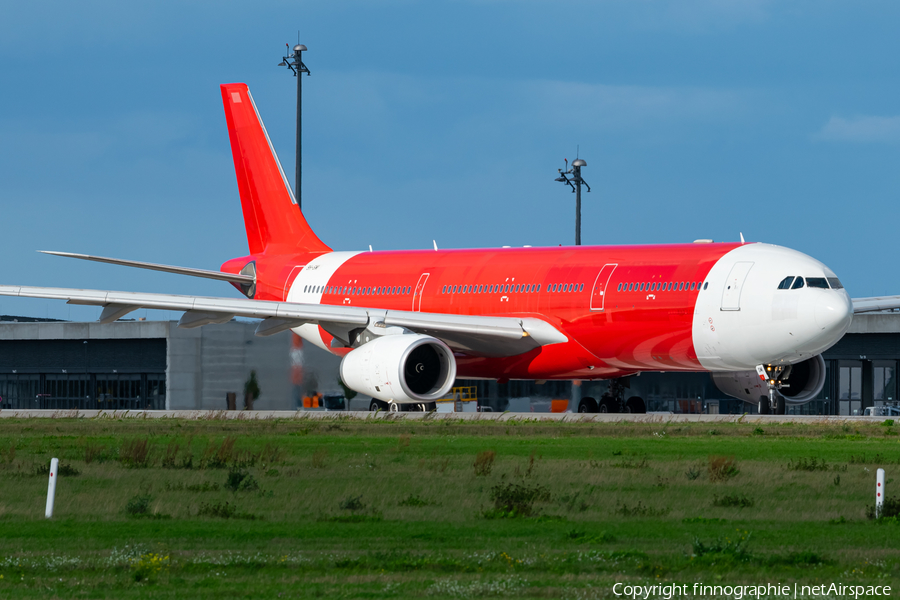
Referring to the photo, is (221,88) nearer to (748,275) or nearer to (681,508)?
(748,275)

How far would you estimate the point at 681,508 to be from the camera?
13.5 m

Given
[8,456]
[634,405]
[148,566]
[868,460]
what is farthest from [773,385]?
[148,566]

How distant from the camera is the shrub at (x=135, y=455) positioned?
1756cm

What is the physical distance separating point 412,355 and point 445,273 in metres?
4.15

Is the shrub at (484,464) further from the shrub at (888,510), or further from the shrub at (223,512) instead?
the shrub at (888,510)

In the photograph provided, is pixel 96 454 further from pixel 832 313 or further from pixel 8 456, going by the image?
pixel 832 313

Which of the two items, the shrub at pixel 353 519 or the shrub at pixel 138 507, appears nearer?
the shrub at pixel 353 519

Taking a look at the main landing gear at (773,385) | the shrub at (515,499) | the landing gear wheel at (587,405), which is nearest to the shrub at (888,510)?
the shrub at (515,499)

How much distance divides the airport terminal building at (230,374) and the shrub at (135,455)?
16.4m

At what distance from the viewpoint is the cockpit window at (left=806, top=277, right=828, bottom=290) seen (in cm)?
2573

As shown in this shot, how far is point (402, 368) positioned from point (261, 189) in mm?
13002

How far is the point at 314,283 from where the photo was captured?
3522 centimetres

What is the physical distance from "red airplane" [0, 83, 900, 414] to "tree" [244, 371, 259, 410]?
2.46 m

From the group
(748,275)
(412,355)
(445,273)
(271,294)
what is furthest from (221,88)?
(748,275)
